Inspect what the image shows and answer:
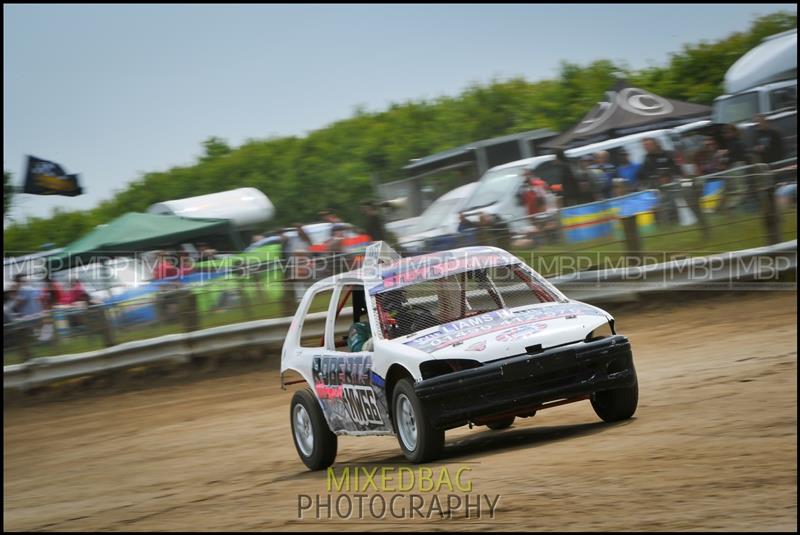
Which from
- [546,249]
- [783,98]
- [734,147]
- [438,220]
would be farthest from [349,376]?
[783,98]

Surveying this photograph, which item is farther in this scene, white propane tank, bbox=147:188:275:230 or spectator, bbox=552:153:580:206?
white propane tank, bbox=147:188:275:230

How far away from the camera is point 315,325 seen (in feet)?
30.6

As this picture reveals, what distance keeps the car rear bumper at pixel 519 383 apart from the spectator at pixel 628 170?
9051 mm

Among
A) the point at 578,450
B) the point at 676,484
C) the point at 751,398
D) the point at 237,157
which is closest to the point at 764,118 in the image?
the point at 751,398

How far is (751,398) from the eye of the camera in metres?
8.11

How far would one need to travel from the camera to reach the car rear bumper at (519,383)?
7.01m

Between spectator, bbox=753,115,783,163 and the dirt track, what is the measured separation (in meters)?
2.17

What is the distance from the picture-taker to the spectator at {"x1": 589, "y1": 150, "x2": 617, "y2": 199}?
16.6 m

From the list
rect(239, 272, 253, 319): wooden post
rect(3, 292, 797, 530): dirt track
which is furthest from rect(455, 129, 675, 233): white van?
rect(239, 272, 253, 319): wooden post

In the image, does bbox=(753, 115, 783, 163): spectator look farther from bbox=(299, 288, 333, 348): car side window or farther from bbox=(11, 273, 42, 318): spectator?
bbox=(11, 273, 42, 318): spectator

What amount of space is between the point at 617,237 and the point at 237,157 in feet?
76.7

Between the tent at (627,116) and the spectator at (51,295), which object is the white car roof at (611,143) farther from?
the spectator at (51,295)

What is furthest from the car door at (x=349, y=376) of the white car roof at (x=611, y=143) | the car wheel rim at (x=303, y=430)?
the white car roof at (x=611, y=143)

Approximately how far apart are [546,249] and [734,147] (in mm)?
3087
